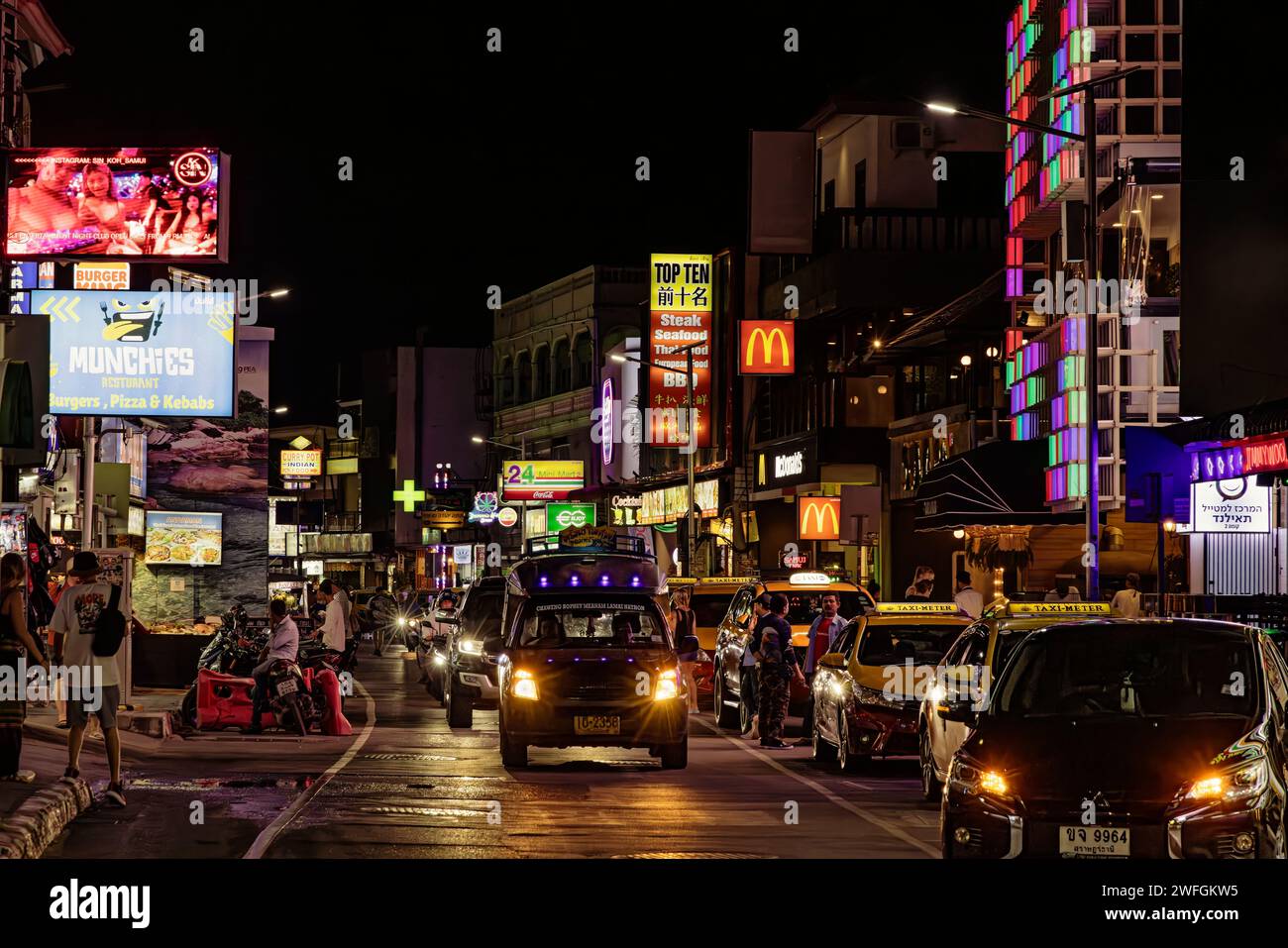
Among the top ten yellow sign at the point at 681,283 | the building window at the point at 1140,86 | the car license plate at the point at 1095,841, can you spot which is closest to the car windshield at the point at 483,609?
the building window at the point at 1140,86

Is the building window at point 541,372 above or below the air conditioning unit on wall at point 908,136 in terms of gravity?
below

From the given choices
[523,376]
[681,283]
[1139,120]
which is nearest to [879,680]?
[1139,120]

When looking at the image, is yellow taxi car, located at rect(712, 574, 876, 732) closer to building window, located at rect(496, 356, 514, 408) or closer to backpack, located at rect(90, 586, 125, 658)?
backpack, located at rect(90, 586, 125, 658)

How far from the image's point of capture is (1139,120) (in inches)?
1364

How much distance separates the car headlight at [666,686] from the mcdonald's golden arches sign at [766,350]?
34257 mm

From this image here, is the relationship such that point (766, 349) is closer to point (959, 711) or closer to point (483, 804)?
point (483, 804)

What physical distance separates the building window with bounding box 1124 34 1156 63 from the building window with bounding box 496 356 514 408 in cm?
7619

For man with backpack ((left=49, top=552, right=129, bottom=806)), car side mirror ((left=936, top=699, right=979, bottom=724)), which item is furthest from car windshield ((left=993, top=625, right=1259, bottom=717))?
man with backpack ((left=49, top=552, right=129, bottom=806))

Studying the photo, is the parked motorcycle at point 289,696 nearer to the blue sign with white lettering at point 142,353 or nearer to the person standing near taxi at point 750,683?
the person standing near taxi at point 750,683

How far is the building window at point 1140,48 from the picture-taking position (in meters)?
34.7

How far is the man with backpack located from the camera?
53.3ft

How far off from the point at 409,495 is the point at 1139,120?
331ft

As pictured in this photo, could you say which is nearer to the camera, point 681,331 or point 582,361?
point 681,331
